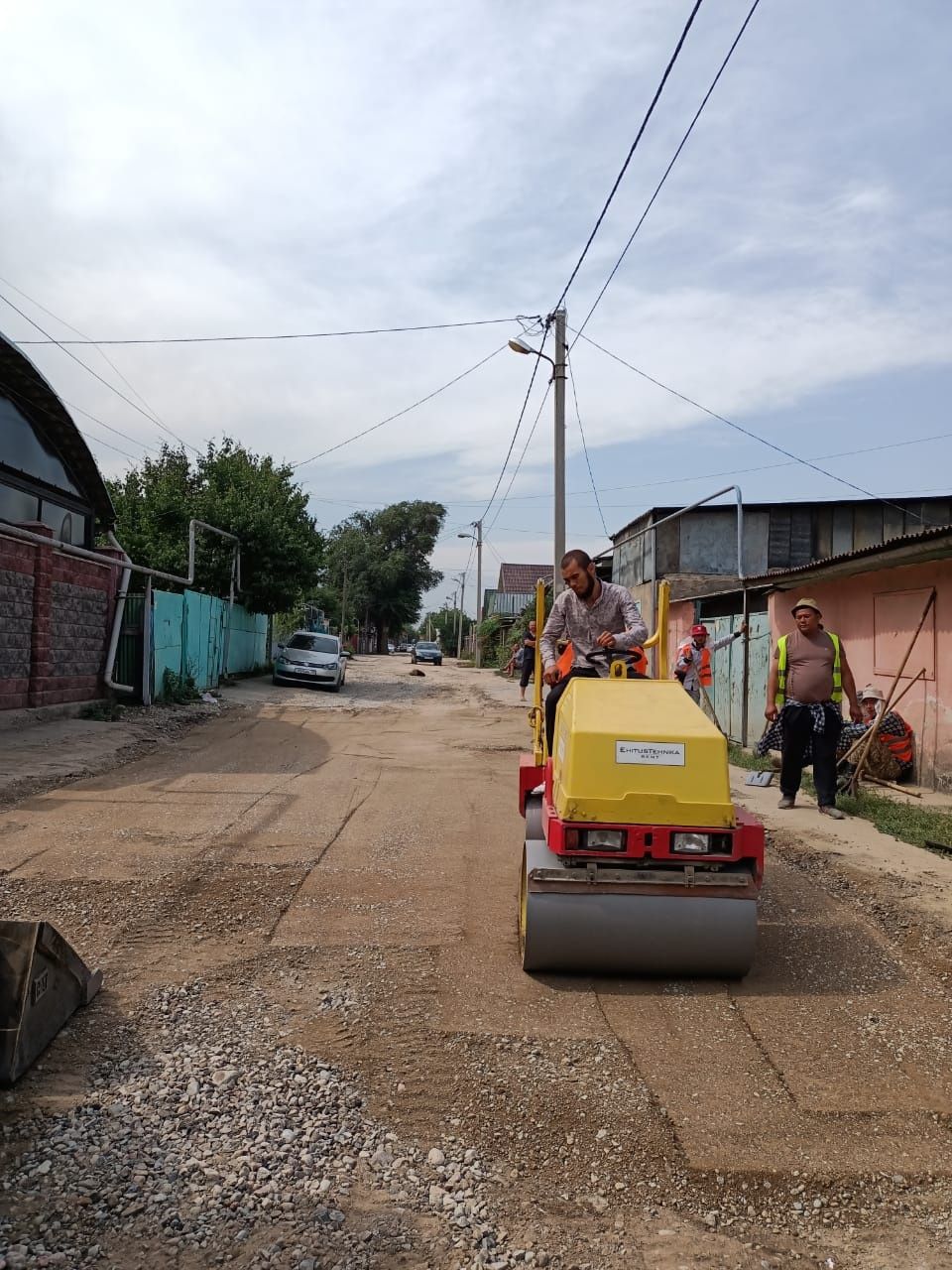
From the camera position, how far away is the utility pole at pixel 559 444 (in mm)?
17188

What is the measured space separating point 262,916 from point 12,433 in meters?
11.3

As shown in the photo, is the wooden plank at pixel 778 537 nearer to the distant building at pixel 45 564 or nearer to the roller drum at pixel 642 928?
the distant building at pixel 45 564

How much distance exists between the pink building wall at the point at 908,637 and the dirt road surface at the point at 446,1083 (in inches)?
141

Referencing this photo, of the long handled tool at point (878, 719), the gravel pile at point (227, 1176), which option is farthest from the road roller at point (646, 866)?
the long handled tool at point (878, 719)

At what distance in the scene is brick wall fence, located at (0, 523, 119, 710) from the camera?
12430mm

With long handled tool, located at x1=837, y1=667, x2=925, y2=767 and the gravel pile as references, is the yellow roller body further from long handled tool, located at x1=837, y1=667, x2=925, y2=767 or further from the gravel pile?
A: long handled tool, located at x1=837, y1=667, x2=925, y2=767

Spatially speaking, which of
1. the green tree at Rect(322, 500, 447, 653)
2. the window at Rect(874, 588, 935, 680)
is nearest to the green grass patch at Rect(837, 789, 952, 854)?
the window at Rect(874, 588, 935, 680)

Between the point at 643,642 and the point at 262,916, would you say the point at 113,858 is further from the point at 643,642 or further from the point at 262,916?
the point at 643,642

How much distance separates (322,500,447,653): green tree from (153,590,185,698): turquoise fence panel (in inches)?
1720

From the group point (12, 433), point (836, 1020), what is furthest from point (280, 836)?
point (12, 433)

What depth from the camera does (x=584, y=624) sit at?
6.04 metres

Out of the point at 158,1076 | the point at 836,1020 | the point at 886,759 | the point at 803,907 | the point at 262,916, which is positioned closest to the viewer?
the point at 158,1076

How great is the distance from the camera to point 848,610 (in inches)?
457

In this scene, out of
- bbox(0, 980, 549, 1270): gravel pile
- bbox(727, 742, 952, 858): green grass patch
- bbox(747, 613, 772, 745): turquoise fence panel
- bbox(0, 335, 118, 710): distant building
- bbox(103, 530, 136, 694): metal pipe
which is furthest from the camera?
bbox(103, 530, 136, 694): metal pipe
